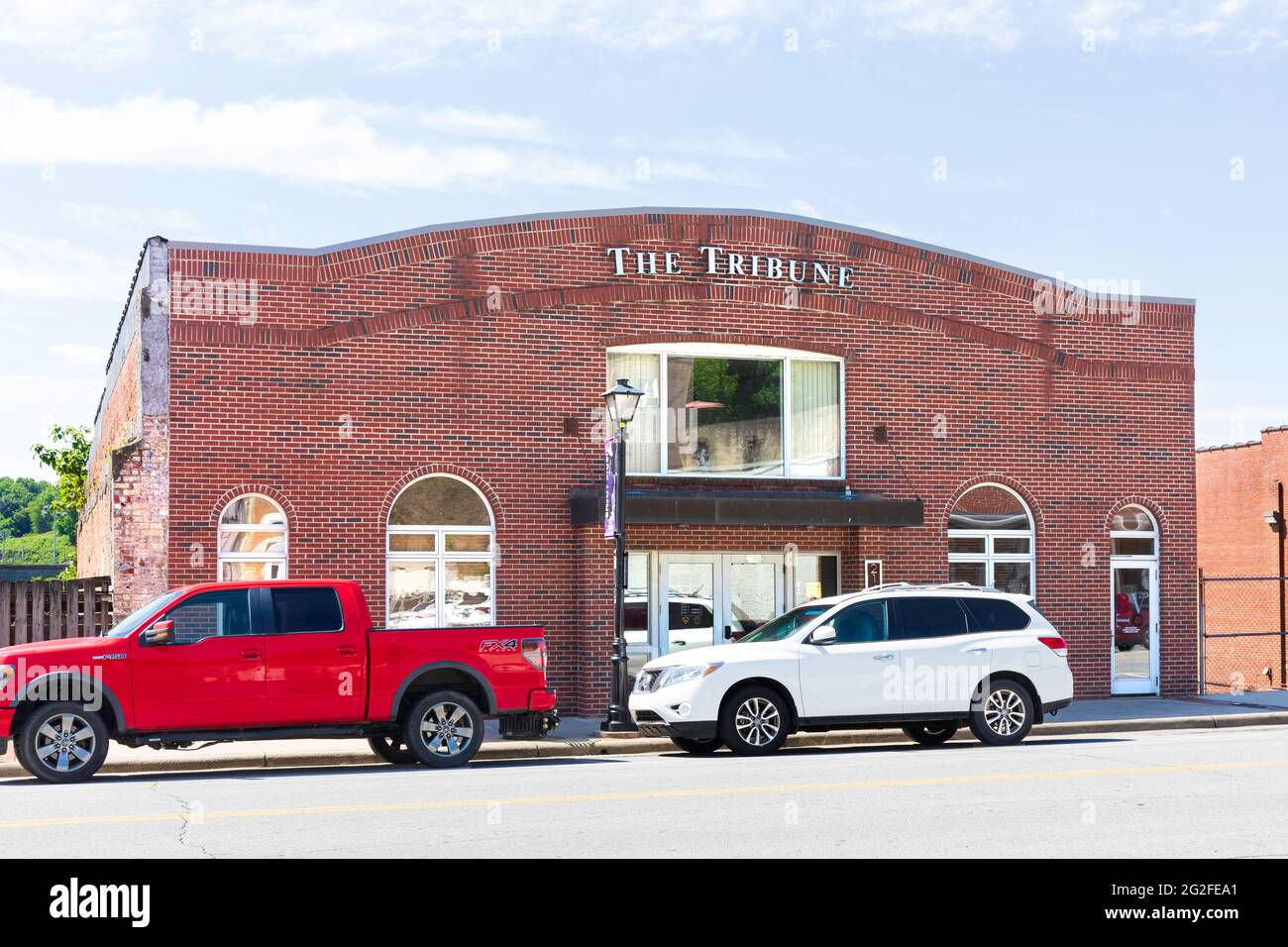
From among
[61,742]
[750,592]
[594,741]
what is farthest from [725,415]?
[61,742]

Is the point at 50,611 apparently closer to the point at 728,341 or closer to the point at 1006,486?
the point at 728,341

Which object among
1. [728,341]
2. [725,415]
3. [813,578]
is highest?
[728,341]

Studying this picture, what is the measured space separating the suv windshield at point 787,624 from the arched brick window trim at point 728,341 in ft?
16.6

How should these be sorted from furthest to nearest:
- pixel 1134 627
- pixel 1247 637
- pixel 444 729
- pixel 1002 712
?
pixel 1247 637
pixel 1134 627
pixel 1002 712
pixel 444 729

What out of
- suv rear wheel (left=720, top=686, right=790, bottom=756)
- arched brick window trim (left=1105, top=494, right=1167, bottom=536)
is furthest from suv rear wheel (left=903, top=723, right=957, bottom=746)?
arched brick window trim (left=1105, top=494, right=1167, bottom=536)

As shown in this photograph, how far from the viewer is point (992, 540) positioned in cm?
2198

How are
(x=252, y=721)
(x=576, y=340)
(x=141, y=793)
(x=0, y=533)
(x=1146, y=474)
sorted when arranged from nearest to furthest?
1. (x=141, y=793)
2. (x=252, y=721)
3. (x=576, y=340)
4. (x=1146, y=474)
5. (x=0, y=533)

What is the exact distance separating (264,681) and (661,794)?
4.31 metres

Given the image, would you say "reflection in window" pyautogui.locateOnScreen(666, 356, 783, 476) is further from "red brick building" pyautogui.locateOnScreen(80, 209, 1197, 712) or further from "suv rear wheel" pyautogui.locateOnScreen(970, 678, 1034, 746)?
"suv rear wheel" pyautogui.locateOnScreen(970, 678, 1034, 746)

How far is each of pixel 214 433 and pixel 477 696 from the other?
5784 mm

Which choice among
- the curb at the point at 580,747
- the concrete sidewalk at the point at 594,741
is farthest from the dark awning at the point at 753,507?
the curb at the point at 580,747

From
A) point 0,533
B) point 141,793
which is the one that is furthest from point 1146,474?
point 0,533
